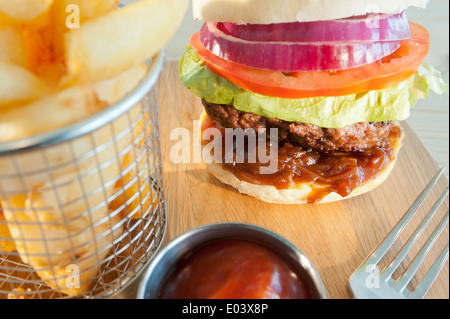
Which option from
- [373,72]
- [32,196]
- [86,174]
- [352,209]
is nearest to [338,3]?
[373,72]

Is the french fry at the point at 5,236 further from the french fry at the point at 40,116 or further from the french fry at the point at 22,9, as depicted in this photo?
the french fry at the point at 22,9

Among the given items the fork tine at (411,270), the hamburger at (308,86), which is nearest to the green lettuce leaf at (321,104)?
the hamburger at (308,86)

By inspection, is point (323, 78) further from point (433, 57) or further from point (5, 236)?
point (433, 57)

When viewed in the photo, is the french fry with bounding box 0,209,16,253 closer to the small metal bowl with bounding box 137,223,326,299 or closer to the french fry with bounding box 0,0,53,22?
the small metal bowl with bounding box 137,223,326,299

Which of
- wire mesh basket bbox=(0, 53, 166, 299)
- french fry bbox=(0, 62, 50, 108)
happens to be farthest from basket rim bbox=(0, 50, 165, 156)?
french fry bbox=(0, 62, 50, 108)

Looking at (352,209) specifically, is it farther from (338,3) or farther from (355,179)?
(338,3)
